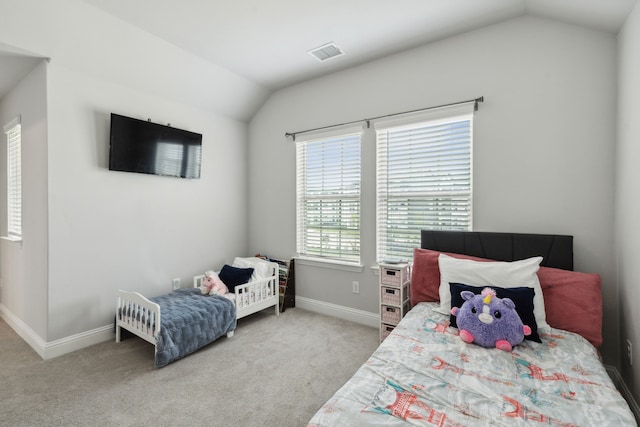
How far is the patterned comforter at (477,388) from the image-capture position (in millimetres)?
1112

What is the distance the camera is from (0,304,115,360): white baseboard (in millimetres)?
2500

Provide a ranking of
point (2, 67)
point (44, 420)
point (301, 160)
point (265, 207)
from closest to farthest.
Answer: point (44, 420), point (2, 67), point (301, 160), point (265, 207)

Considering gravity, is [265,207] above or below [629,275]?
above

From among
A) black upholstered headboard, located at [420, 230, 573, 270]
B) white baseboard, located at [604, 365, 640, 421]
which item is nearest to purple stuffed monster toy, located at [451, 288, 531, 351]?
black upholstered headboard, located at [420, 230, 573, 270]

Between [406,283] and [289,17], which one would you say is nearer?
[289,17]

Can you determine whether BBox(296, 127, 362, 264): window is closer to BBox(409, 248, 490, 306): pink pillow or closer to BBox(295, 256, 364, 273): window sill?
BBox(295, 256, 364, 273): window sill

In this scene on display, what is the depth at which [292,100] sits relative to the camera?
3.76 m

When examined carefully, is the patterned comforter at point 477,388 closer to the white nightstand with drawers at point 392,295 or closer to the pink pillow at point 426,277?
the pink pillow at point 426,277

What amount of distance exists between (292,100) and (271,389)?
10.4ft

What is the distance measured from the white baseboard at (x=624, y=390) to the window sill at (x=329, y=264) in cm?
206

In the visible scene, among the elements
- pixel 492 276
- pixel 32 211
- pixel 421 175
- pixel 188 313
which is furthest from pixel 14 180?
pixel 492 276

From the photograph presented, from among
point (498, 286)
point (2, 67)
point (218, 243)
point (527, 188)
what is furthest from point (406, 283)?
point (2, 67)

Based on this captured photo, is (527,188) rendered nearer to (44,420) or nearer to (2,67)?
(44,420)

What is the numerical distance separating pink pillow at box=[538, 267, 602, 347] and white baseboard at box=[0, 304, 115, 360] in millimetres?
3707
